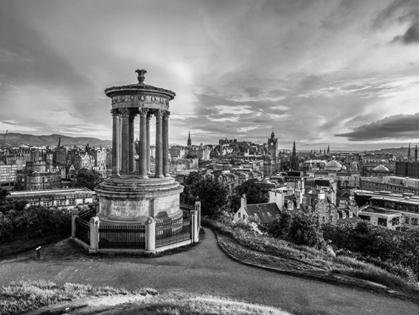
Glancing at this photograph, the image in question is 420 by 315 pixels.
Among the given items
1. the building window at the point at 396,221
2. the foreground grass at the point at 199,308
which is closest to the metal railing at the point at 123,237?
the foreground grass at the point at 199,308

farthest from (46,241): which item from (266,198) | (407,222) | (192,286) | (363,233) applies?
(407,222)

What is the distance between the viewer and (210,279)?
11422mm

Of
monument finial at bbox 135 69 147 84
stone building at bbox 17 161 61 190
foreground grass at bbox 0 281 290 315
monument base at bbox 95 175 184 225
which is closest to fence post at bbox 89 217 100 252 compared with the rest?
monument base at bbox 95 175 184 225

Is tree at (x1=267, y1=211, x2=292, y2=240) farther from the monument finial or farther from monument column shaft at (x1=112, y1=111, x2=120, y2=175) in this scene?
the monument finial

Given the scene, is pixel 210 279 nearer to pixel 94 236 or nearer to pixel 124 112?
Answer: pixel 94 236

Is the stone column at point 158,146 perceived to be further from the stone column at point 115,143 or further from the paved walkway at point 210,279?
the paved walkway at point 210,279

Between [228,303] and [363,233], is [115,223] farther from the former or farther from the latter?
[363,233]

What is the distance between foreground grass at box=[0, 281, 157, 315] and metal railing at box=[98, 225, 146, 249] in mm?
4086

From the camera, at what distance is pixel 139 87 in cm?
1712

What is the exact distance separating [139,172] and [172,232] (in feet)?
14.1

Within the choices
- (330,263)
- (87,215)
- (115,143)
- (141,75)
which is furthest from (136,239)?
(141,75)

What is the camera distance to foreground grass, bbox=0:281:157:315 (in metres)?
8.48

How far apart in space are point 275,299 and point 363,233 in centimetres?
1675

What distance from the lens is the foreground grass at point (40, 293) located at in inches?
334
